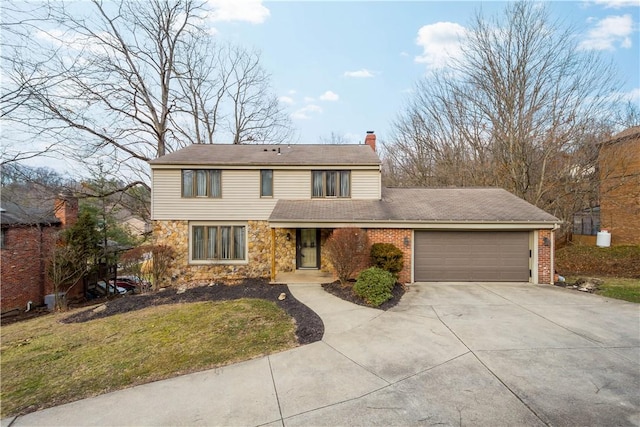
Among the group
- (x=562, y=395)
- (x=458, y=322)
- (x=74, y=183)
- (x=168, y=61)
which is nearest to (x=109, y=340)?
(x=458, y=322)

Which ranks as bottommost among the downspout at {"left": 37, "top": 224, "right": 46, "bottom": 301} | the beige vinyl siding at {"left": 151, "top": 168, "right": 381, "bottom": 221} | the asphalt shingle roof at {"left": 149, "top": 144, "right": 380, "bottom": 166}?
the downspout at {"left": 37, "top": 224, "right": 46, "bottom": 301}

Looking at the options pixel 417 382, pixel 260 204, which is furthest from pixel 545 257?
pixel 260 204

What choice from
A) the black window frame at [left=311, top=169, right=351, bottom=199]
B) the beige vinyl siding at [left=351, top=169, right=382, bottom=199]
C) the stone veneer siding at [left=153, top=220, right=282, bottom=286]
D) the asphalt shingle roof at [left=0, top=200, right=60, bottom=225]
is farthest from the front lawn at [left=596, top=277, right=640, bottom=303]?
the asphalt shingle roof at [left=0, top=200, right=60, bottom=225]

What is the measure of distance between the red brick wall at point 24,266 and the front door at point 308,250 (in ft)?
35.7

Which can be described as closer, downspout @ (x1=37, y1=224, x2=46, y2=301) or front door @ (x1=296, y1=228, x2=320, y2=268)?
front door @ (x1=296, y1=228, x2=320, y2=268)

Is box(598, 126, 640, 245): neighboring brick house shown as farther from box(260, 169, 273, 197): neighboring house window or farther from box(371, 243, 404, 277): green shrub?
box(260, 169, 273, 197): neighboring house window

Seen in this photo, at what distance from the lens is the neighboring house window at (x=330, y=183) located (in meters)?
11.9

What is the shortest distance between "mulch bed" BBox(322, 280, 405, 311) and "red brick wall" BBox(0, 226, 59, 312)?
12.5m

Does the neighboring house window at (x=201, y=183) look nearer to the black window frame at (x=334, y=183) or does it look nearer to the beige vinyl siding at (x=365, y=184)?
the black window frame at (x=334, y=183)

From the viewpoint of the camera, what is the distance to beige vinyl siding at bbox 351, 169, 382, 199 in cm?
1177

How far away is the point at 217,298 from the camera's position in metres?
8.73

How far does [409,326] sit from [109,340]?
630 centimetres

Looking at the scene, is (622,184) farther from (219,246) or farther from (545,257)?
(219,246)

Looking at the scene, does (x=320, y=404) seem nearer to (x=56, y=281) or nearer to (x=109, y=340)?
(x=109, y=340)
